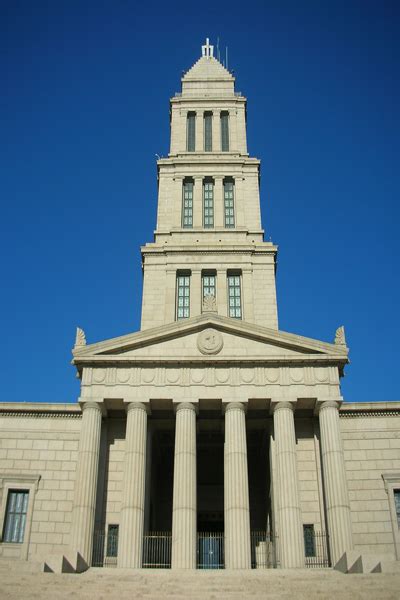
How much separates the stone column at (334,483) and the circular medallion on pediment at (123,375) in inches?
363

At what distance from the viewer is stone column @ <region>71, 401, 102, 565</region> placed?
27.6m

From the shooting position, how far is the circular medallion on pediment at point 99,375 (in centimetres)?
3131

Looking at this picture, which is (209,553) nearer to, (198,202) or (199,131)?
(198,202)

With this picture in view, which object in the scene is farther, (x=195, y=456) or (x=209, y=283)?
(x=209, y=283)

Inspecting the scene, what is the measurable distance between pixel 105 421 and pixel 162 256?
13.4m

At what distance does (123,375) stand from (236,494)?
7.65 metres

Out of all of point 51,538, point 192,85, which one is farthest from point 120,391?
point 192,85

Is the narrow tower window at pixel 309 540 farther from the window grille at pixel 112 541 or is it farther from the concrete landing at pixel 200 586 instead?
the window grille at pixel 112 541

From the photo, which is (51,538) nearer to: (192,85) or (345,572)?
(345,572)

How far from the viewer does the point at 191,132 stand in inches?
1948

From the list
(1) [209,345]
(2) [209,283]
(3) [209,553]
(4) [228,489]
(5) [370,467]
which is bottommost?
(3) [209,553]

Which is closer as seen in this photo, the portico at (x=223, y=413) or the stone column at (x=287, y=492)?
the stone column at (x=287, y=492)

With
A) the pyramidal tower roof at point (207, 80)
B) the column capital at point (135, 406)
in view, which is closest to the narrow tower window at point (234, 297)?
the column capital at point (135, 406)

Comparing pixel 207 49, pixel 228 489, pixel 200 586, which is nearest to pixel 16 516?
pixel 228 489
